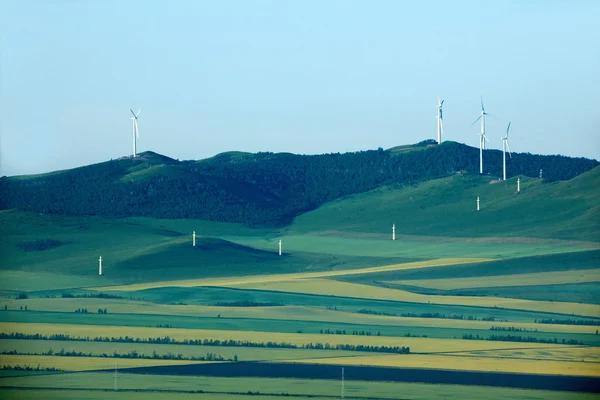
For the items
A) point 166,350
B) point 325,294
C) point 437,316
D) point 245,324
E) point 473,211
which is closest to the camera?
point 166,350

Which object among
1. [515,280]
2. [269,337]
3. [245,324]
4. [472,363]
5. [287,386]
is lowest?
[287,386]

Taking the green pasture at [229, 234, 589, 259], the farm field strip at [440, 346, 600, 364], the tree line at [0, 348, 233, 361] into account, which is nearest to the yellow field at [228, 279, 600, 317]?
the farm field strip at [440, 346, 600, 364]

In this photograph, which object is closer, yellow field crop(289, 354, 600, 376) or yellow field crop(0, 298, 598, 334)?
yellow field crop(289, 354, 600, 376)

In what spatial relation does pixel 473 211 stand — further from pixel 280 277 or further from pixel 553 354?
pixel 553 354

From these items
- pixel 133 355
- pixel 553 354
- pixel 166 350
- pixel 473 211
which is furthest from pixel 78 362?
pixel 473 211

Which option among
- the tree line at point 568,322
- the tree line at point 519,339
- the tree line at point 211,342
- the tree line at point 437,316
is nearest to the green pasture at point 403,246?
the tree line at point 437,316

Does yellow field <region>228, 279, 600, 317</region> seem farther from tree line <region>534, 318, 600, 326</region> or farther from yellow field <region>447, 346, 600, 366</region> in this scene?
yellow field <region>447, 346, 600, 366</region>
